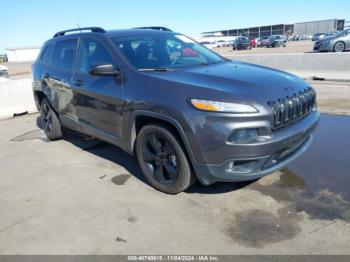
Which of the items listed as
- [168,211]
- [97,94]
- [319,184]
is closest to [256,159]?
[168,211]

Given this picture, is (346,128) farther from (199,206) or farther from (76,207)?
(76,207)

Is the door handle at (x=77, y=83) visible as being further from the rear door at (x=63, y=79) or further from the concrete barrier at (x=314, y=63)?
the concrete barrier at (x=314, y=63)

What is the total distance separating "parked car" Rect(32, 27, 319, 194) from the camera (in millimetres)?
3219

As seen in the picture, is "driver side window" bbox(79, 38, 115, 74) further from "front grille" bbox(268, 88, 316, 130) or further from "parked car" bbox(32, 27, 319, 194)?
"front grille" bbox(268, 88, 316, 130)

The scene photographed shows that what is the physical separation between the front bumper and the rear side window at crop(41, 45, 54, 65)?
12.6 ft

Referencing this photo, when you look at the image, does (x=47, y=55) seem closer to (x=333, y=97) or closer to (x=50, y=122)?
(x=50, y=122)

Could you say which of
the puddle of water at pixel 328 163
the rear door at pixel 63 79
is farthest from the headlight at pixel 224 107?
the rear door at pixel 63 79

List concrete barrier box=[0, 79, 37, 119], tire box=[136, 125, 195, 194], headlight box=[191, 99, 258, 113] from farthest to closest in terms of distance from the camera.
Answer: concrete barrier box=[0, 79, 37, 119] < tire box=[136, 125, 195, 194] < headlight box=[191, 99, 258, 113]

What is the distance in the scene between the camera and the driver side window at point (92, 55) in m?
4.40

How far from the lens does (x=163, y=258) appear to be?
9.45 feet

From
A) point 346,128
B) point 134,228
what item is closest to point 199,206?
point 134,228

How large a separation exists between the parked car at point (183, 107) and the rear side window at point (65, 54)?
0.04 metres

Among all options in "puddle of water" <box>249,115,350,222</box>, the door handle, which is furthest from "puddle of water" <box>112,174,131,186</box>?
"puddle of water" <box>249,115,350,222</box>

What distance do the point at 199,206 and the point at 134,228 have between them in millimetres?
730
